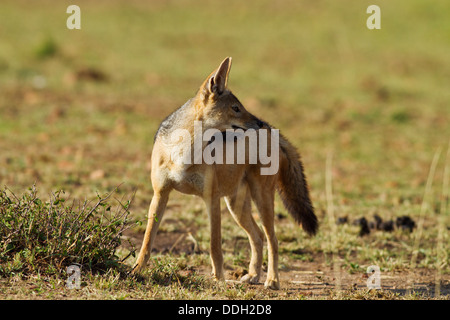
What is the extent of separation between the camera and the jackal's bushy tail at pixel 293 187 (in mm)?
7484

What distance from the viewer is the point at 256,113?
1764 centimetres

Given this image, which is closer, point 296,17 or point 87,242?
point 87,242

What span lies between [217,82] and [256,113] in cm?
1105

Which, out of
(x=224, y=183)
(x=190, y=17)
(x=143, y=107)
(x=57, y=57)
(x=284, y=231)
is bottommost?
(x=284, y=231)

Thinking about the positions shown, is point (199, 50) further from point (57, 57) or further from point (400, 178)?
point (400, 178)

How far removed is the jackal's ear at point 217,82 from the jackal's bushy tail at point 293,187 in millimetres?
1246

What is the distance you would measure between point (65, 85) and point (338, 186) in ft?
32.0

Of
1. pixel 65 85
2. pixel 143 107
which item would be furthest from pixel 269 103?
pixel 65 85

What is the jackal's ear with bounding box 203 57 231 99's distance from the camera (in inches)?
258

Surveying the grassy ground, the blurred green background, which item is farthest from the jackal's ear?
the blurred green background

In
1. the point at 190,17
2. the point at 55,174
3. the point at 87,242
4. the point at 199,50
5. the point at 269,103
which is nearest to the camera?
the point at 87,242

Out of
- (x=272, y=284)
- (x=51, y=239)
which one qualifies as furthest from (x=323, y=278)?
(x=51, y=239)

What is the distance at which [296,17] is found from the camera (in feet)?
103

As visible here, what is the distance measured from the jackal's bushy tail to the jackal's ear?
1.25 m
